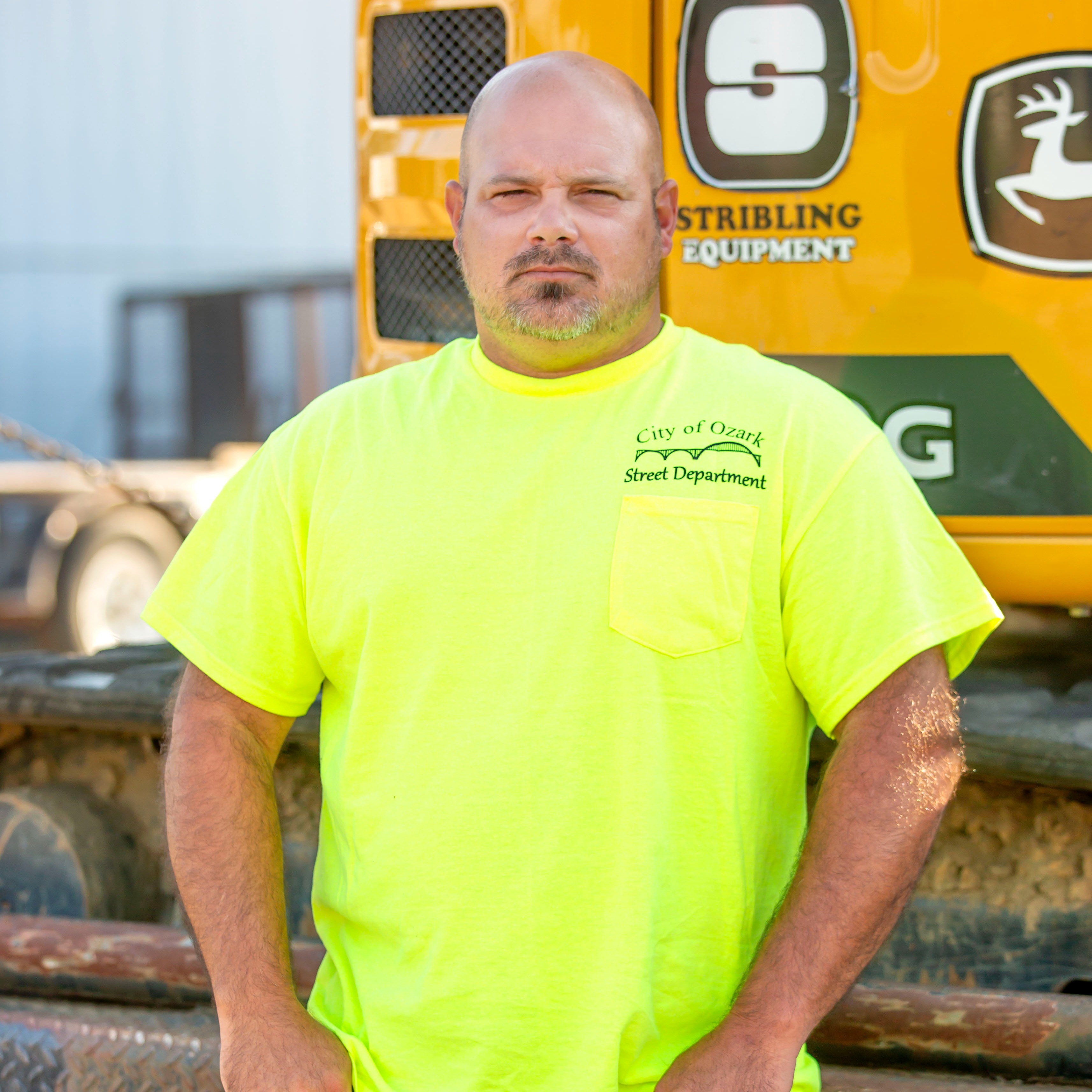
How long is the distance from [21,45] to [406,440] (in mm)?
12247

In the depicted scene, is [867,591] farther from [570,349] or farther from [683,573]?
[570,349]

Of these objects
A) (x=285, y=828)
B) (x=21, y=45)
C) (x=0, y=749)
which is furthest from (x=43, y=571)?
(x=21, y=45)

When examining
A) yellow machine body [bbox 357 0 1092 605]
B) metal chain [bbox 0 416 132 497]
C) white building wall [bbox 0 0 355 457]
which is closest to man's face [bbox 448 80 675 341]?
yellow machine body [bbox 357 0 1092 605]

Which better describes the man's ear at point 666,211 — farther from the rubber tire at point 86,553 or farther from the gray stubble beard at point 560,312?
the rubber tire at point 86,553

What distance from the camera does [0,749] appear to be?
3.13m

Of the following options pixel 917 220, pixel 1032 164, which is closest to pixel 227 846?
pixel 917 220

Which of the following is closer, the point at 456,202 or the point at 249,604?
the point at 249,604

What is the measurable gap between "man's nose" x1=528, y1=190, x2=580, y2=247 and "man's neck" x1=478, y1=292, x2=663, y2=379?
123 millimetres

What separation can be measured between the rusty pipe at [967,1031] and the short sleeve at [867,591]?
79 centimetres

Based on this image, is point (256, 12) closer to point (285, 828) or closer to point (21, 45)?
point (21, 45)

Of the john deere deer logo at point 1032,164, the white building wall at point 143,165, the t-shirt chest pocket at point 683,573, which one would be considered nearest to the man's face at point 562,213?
the t-shirt chest pocket at point 683,573

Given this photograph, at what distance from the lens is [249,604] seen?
5.96 ft

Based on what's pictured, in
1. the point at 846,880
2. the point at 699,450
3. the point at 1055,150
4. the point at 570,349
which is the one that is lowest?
the point at 846,880

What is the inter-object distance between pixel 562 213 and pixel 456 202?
226mm
